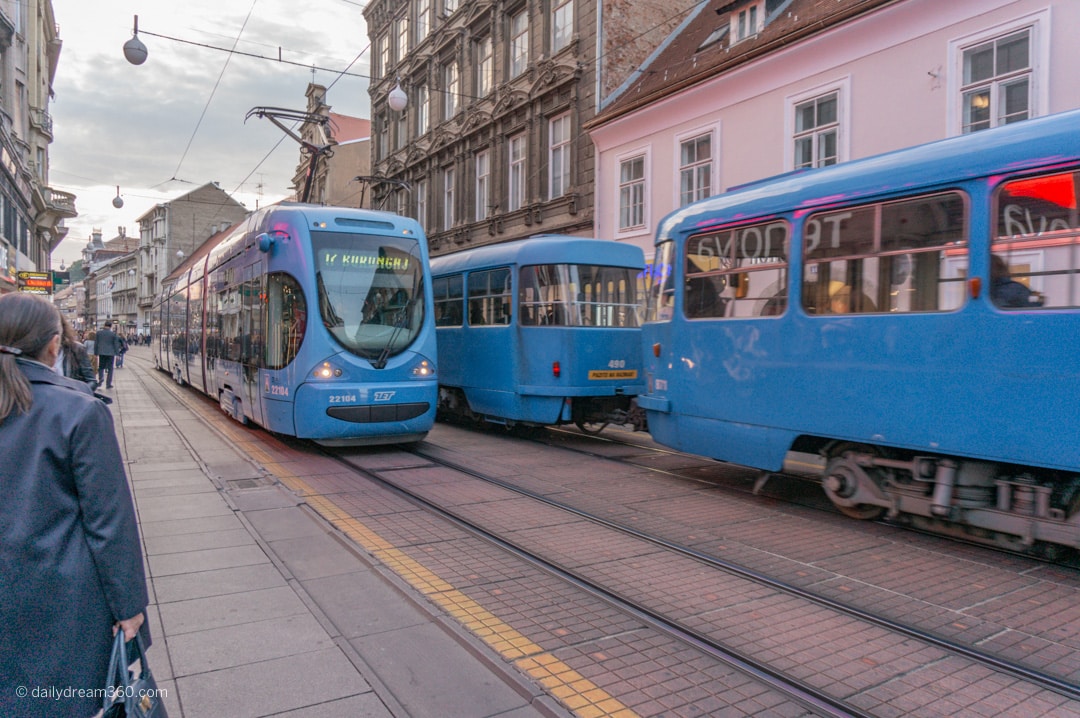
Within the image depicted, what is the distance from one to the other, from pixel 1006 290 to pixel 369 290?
7284 millimetres

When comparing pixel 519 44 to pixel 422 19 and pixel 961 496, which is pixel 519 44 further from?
pixel 961 496

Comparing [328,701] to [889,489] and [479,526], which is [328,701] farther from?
[889,489]

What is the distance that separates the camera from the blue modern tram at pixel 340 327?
9.46m

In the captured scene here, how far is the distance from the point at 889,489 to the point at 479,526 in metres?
3.51

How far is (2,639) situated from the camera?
79.1 inches

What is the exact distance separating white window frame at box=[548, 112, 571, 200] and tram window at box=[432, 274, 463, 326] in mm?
8441

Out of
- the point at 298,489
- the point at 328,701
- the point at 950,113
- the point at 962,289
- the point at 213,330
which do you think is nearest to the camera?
the point at 328,701

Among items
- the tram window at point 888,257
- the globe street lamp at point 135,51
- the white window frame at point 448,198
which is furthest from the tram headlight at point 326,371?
the white window frame at point 448,198

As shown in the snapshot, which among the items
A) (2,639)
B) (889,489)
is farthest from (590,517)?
(2,639)

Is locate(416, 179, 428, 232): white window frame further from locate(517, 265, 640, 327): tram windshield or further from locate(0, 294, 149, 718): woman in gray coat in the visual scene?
locate(0, 294, 149, 718): woman in gray coat

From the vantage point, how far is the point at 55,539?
2.08m

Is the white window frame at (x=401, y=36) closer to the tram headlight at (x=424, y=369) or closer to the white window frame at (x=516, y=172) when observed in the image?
the white window frame at (x=516, y=172)

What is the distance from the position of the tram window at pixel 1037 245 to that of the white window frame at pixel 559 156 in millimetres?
16669

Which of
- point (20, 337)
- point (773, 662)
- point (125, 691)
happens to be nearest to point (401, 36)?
point (773, 662)
